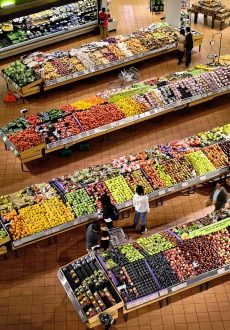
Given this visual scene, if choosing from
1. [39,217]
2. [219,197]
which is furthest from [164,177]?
[39,217]

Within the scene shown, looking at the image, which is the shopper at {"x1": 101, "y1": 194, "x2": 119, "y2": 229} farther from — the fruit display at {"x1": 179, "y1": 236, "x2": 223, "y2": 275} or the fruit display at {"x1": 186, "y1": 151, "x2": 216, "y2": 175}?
the fruit display at {"x1": 186, "y1": 151, "x2": 216, "y2": 175}

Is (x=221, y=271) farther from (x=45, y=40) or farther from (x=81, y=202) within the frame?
(x=45, y=40)

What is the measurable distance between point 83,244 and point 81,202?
858 mm

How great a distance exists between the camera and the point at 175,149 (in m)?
13.2

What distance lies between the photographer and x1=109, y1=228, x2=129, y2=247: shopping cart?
11336 millimetres

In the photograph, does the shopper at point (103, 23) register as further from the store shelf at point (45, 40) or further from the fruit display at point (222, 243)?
the fruit display at point (222, 243)

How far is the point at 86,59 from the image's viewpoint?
655 inches

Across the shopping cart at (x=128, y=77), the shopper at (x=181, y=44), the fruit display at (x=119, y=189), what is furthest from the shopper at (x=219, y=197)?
the shopper at (x=181, y=44)

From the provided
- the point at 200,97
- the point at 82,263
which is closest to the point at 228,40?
the point at 200,97

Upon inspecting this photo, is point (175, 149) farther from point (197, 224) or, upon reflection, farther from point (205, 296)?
point (205, 296)

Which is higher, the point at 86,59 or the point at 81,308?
the point at 86,59

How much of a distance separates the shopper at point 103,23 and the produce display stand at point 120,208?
25.9 feet

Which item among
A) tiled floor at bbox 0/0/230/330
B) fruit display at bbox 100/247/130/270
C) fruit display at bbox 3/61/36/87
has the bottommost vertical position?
tiled floor at bbox 0/0/230/330

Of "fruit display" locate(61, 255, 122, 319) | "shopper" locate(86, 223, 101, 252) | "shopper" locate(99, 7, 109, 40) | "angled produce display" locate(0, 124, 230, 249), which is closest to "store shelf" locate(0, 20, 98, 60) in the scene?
"shopper" locate(99, 7, 109, 40)
